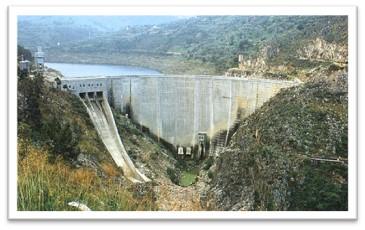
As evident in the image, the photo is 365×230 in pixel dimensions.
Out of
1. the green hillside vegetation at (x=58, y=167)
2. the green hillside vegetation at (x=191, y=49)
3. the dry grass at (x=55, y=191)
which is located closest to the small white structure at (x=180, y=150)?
the green hillside vegetation at (x=191, y=49)

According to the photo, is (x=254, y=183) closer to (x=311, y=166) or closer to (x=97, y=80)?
(x=311, y=166)

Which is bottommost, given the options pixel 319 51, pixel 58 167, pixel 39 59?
pixel 58 167

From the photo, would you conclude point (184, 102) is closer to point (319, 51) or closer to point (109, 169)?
point (319, 51)

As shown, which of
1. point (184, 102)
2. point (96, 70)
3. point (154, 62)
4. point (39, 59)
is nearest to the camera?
point (39, 59)
